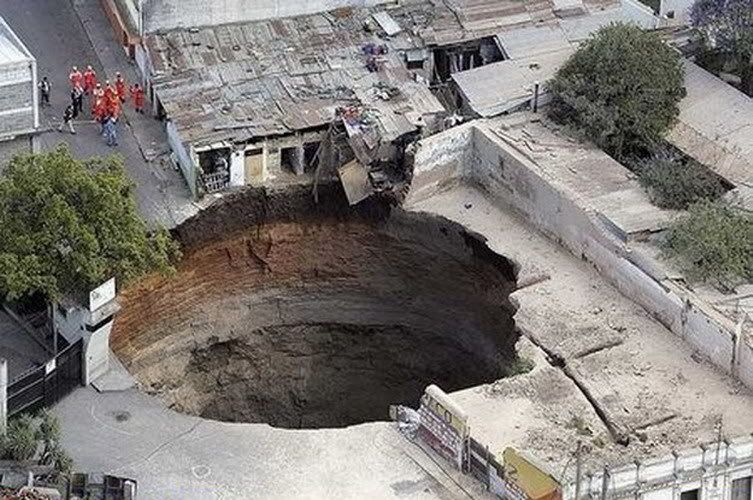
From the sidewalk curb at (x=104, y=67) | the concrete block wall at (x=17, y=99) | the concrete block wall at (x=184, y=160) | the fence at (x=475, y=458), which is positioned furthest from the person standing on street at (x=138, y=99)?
the fence at (x=475, y=458)

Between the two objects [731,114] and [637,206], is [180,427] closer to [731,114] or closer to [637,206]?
[637,206]

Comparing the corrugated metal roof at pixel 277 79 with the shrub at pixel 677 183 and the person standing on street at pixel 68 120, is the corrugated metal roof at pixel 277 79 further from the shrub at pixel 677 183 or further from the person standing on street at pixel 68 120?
the shrub at pixel 677 183

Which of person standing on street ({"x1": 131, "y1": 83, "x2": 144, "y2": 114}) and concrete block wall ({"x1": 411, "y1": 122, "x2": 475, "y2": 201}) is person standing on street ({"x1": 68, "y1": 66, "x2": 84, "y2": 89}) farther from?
concrete block wall ({"x1": 411, "y1": 122, "x2": 475, "y2": 201})

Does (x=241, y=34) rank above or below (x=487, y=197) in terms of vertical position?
above

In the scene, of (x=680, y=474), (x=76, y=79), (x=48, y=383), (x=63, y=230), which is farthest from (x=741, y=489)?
(x=76, y=79)

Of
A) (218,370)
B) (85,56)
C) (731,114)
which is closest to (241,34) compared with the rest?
(85,56)
